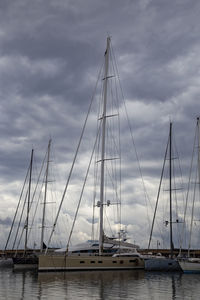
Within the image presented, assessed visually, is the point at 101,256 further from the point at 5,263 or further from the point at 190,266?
the point at 5,263

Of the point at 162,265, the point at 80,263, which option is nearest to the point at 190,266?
the point at 162,265

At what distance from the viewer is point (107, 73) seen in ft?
159

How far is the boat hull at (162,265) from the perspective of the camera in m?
47.0

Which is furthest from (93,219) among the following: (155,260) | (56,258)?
(155,260)

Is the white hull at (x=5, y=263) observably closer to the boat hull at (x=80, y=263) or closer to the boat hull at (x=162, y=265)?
the boat hull at (x=80, y=263)

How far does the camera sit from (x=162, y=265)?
47562 millimetres

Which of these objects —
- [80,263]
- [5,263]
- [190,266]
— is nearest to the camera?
[80,263]

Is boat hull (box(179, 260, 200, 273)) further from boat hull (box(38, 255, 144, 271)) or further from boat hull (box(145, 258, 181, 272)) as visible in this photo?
boat hull (box(38, 255, 144, 271))

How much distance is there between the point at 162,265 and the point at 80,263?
1226 cm

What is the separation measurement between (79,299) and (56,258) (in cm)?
2018

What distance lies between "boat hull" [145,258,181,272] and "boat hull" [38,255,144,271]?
3056 mm

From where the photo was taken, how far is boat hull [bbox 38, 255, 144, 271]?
40859 mm

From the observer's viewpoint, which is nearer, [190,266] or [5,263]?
[190,266]

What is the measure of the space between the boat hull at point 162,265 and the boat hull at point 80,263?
10.0 ft
